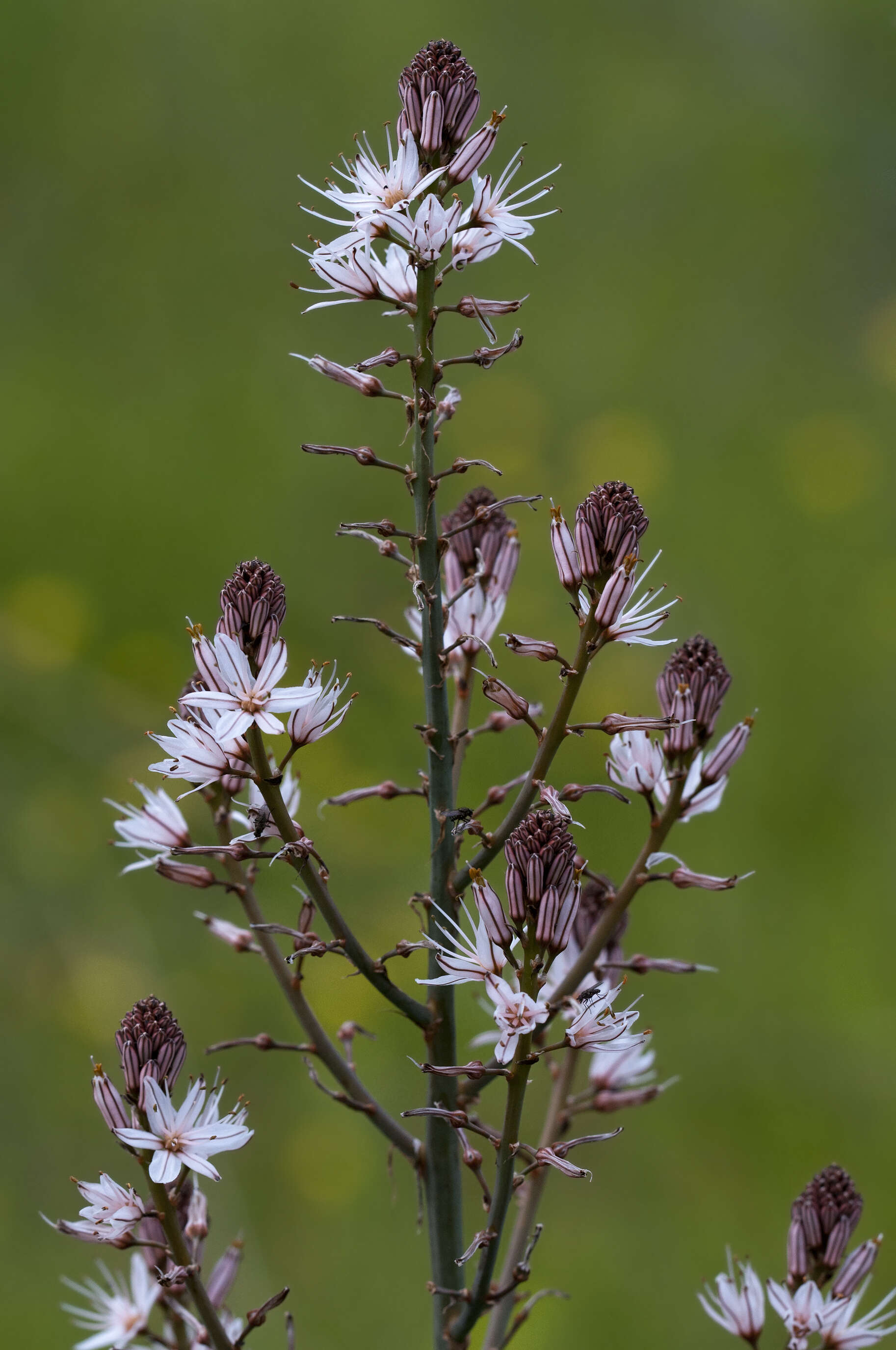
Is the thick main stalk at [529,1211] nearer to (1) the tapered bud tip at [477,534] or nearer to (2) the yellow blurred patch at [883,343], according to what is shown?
(1) the tapered bud tip at [477,534]

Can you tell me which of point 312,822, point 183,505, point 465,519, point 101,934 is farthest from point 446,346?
point 465,519

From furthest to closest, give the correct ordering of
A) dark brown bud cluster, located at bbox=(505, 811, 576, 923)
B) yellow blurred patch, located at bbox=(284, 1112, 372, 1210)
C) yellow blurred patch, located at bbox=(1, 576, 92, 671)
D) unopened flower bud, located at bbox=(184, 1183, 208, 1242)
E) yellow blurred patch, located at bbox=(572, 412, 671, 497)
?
yellow blurred patch, located at bbox=(572, 412, 671, 497), yellow blurred patch, located at bbox=(1, 576, 92, 671), yellow blurred patch, located at bbox=(284, 1112, 372, 1210), unopened flower bud, located at bbox=(184, 1183, 208, 1242), dark brown bud cluster, located at bbox=(505, 811, 576, 923)

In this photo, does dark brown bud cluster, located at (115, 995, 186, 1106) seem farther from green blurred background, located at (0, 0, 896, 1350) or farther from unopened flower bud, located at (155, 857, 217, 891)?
green blurred background, located at (0, 0, 896, 1350)

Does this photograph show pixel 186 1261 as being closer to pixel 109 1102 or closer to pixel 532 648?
pixel 109 1102

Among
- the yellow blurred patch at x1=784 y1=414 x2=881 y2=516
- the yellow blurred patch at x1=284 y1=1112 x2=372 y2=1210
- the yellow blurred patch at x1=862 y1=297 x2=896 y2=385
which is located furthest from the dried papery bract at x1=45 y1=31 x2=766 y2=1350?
the yellow blurred patch at x1=862 y1=297 x2=896 y2=385

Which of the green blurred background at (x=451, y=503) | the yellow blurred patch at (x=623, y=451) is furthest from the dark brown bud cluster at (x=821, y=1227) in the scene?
the yellow blurred patch at (x=623, y=451)

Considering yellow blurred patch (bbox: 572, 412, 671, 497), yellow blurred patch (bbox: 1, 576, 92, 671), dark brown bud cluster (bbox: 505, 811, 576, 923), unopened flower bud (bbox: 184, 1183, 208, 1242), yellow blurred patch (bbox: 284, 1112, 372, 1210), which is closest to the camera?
dark brown bud cluster (bbox: 505, 811, 576, 923)
